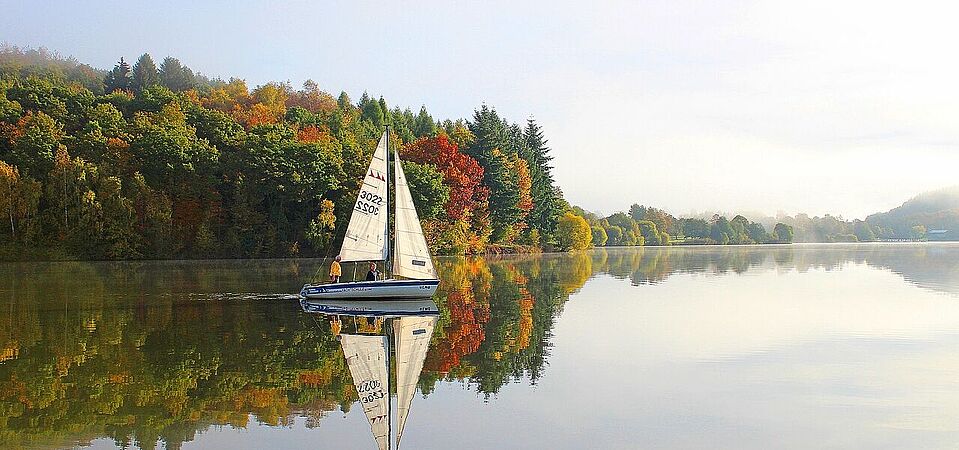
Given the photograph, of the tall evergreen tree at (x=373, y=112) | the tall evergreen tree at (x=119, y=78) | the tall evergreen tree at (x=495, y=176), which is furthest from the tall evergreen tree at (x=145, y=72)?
the tall evergreen tree at (x=495, y=176)

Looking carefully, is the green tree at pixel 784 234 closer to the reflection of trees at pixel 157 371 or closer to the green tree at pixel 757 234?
the green tree at pixel 757 234

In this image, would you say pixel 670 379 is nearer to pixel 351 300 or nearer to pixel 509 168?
pixel 351 300

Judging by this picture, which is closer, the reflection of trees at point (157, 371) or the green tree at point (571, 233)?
the reflection of trees at point (157, 371)

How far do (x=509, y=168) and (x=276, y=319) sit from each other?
54.8 metres

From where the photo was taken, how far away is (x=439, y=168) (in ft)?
217

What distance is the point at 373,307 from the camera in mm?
23000

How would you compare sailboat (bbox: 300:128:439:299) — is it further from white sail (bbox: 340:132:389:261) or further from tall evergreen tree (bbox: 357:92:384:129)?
tall evergreen tree (bbox: 357:92:384:129)

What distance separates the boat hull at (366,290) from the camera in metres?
23.4

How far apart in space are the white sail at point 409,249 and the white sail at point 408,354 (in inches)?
178

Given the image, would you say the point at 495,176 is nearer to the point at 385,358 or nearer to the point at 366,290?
the point at 366,290

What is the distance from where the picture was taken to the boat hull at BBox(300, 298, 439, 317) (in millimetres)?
21406

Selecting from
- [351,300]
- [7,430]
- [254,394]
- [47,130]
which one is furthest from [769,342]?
[47,130]

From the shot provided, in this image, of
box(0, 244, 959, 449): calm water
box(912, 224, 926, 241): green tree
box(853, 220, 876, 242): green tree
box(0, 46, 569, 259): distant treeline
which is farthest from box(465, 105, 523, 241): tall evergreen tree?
box(912, 224, 926, 241): green tree

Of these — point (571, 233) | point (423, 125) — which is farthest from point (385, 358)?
point (423, 125)
